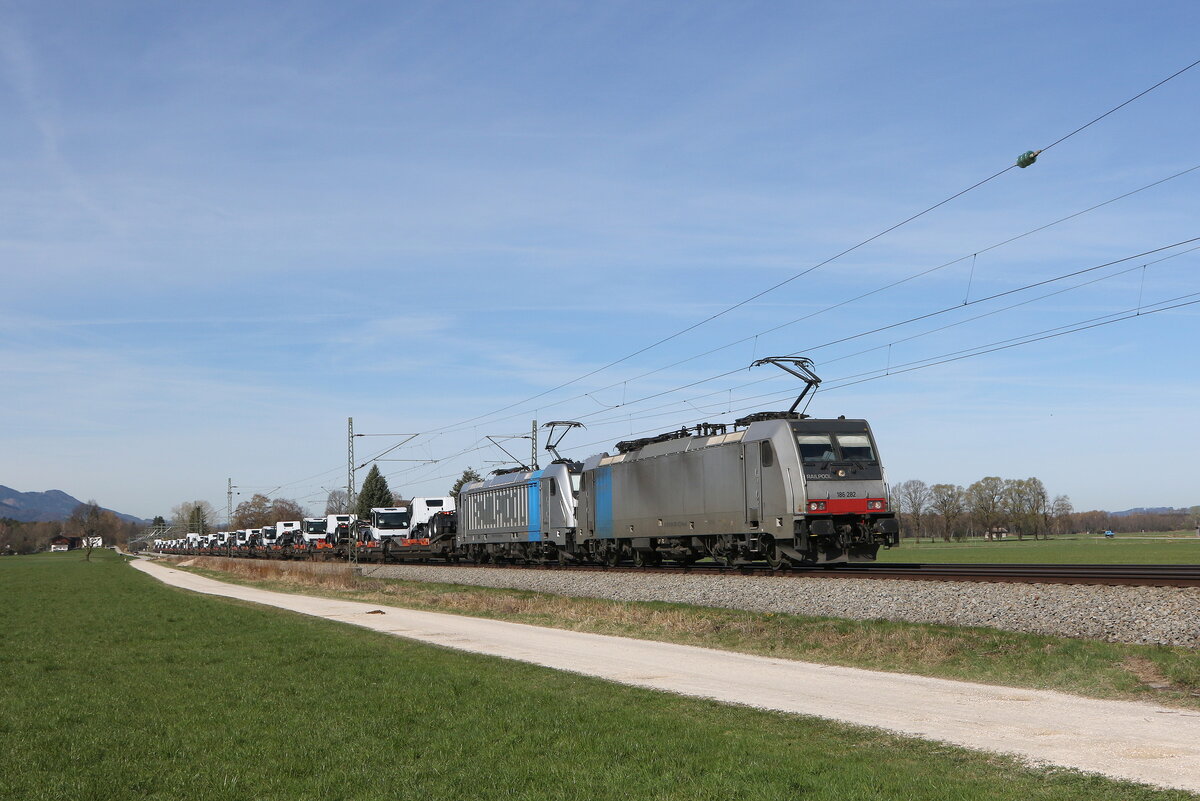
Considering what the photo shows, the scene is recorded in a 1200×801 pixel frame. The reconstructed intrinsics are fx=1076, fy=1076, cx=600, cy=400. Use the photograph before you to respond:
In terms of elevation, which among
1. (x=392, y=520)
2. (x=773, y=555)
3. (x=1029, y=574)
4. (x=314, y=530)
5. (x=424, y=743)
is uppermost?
(x=392, y=520)

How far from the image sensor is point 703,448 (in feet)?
105

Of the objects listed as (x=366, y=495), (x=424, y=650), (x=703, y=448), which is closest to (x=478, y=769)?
(x=424, y=650)

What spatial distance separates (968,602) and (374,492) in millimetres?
162253

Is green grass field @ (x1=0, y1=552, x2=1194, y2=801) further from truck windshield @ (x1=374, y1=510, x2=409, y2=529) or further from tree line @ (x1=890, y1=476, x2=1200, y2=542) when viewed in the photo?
tree line @ (x1=890, y1=476, x2=1200, y2=542)

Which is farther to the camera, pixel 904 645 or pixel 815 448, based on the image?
Answer: pixel 815 448

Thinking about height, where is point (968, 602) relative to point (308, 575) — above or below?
below

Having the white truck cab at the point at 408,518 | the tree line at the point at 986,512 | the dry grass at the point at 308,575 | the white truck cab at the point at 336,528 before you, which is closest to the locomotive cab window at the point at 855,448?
the dry grass at the point at 308,575

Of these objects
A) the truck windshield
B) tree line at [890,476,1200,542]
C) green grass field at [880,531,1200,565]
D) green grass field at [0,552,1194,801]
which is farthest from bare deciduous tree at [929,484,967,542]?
green grass field at [0,552,1194,801]

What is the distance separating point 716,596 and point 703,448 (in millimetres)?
7256

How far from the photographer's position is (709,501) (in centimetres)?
3158

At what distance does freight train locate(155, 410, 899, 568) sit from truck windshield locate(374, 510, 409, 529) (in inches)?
569

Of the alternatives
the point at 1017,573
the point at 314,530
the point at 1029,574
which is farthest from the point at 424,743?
the point at 314,530

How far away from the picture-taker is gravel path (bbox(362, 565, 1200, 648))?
1623 centimetres

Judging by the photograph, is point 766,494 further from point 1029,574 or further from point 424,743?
point 424,743
